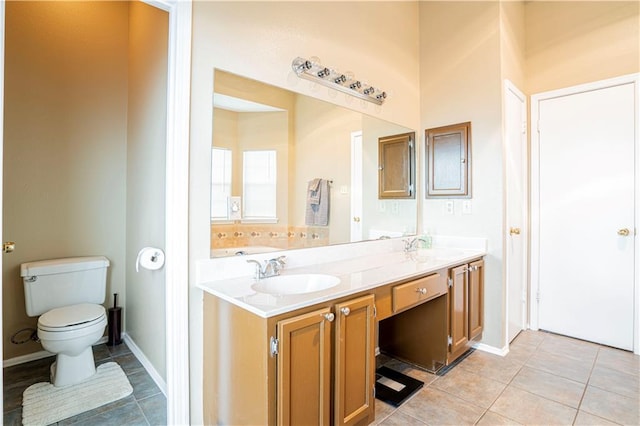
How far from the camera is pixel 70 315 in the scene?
7.16ft

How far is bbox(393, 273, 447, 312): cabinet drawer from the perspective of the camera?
1799 millimetres

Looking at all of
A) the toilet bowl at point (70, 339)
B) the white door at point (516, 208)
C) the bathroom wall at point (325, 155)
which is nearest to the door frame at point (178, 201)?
the bathroom wall at point (325, 155)

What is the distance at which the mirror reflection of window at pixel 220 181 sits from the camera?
1646mm

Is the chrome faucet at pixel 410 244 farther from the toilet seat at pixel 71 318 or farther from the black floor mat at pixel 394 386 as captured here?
the toilet seat at pixel 71 318

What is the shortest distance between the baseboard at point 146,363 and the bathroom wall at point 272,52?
56cm

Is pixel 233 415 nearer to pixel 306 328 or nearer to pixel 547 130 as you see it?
pixel 306 328

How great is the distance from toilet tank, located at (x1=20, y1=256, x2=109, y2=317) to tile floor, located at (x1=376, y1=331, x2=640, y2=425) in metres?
2.23

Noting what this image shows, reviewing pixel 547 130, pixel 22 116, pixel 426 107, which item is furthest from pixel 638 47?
pixel 22 116

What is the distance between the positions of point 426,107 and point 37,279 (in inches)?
133

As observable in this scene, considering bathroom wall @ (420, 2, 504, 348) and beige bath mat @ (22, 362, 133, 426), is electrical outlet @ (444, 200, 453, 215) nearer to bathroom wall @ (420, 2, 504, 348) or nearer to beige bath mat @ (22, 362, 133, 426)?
bathroom wall @ (420, 2, 504, 348)

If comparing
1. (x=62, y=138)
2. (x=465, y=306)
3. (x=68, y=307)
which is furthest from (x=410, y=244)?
(x=62, y=138)

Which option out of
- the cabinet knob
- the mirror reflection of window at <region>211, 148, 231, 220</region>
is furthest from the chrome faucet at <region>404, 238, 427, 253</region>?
the mirror reflection of window at <region>211, 148, 231, 220</region>

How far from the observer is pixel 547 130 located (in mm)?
3043

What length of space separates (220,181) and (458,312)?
1.88 metres
